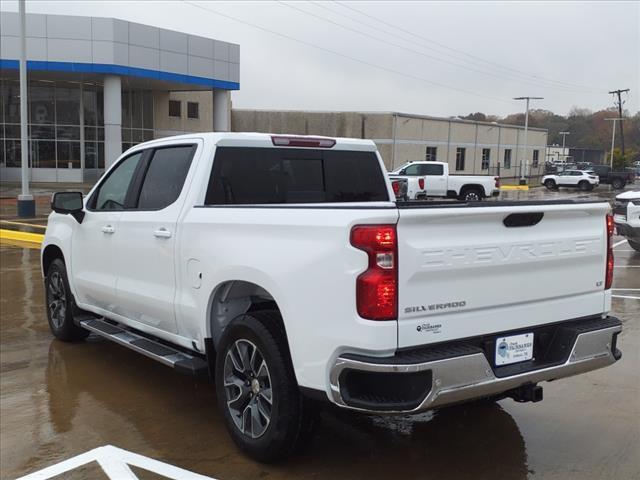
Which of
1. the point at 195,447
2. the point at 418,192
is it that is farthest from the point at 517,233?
the point at 418,192

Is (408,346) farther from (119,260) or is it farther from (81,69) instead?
(81,69)

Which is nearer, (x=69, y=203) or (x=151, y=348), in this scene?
(x=151, y=348)

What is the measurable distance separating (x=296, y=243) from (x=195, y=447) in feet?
5.35

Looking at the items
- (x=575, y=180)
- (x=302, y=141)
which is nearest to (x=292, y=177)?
(x=302, y=141)

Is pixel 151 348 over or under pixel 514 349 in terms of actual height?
under

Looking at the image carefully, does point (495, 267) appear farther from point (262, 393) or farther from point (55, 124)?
point (55, 124)

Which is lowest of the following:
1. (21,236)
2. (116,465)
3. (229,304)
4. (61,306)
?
(116,465)

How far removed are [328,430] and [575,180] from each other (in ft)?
156

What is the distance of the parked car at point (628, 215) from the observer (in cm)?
1210

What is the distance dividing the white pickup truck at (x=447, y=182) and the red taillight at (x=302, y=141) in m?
23.6

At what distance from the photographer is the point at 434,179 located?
94.3 ft

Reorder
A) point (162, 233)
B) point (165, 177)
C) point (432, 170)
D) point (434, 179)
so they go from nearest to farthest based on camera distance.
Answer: point (162, 233)
point (165, 177)
point (434, 179)
point (432, 170)

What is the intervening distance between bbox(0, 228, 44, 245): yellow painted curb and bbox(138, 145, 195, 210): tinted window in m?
10.6

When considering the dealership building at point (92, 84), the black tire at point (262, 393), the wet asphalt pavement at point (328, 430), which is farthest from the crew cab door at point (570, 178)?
the black tire at point (262, 393)
